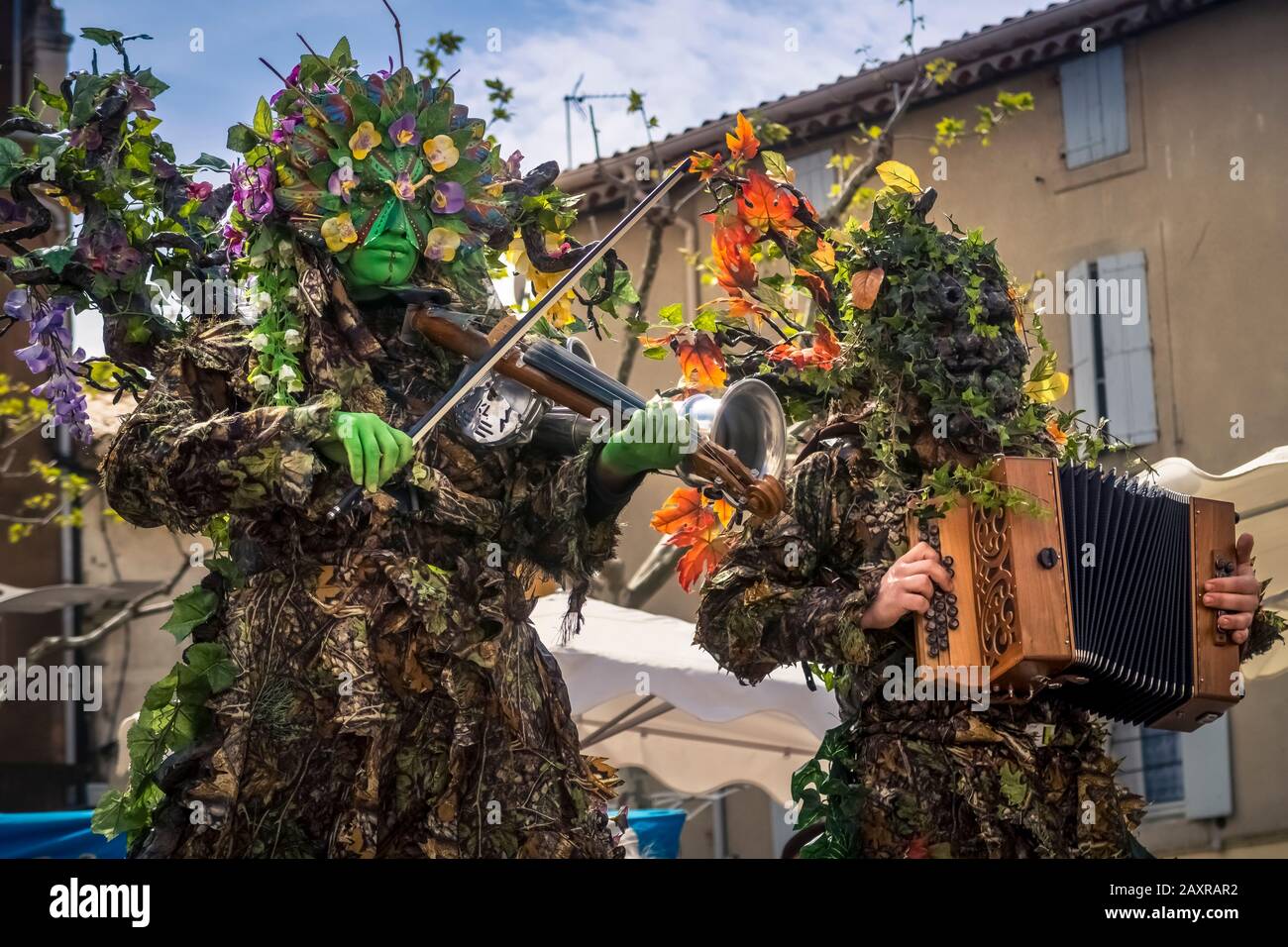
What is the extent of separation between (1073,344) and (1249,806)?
11.1ft

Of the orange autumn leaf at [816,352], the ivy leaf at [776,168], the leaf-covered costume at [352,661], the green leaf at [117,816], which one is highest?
the ivy leaf at [776,168]

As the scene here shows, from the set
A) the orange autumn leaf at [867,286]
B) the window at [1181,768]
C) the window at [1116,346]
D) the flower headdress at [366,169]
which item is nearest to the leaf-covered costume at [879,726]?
the orange autumn leaf at [867,286]

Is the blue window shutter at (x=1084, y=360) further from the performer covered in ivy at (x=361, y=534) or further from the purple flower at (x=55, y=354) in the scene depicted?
the purple flower at (x=55, y=354)

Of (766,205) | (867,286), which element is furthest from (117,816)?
(766,205)

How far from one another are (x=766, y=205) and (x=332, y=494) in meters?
1.59

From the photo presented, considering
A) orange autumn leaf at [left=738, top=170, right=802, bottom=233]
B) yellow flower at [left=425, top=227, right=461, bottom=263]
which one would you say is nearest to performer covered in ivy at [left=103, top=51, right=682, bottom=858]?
yellow flower at [left=425, top=227, right=461, bottom=263]

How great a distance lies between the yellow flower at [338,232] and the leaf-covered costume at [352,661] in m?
0.20

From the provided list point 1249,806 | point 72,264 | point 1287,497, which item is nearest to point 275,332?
point 72,264

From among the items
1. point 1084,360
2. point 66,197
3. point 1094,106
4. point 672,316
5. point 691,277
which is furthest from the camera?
point 691,277

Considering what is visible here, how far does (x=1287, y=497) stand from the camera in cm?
704

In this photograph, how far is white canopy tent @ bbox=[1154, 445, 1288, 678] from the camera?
6.96m

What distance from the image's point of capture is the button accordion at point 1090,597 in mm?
4195

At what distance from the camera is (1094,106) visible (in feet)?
41.8

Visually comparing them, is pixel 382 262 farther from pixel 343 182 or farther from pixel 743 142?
pixel 743 142
